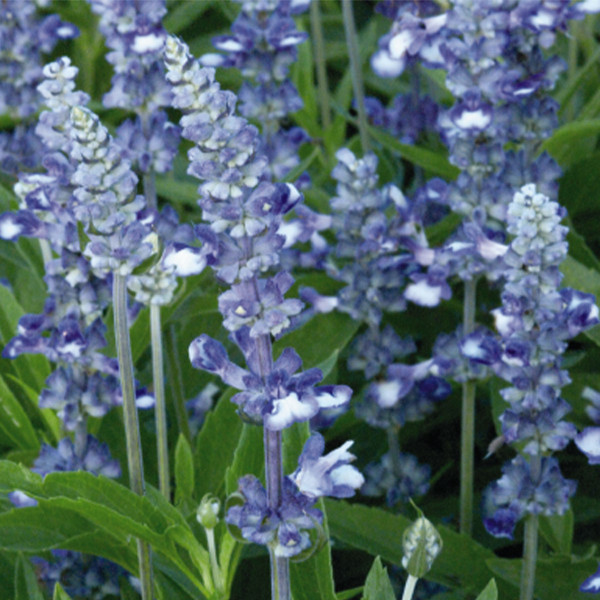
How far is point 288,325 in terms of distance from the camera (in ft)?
4.87

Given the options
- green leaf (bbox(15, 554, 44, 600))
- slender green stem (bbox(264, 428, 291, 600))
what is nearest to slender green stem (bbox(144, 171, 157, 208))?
green leaf (bbox(15, 554, 44, 600))

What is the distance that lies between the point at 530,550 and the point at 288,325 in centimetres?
94

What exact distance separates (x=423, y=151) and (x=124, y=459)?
3.84 feet

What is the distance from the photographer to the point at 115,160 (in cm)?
164

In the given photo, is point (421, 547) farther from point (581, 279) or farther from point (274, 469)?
point (581, 279)

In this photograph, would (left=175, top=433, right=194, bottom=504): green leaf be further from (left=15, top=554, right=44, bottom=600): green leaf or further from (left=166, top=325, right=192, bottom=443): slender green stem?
(left=166, top=325, right=192, bottom=443): slender green stem

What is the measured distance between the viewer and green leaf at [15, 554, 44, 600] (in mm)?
2082

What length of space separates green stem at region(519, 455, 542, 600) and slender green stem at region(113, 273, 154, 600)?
770 mm

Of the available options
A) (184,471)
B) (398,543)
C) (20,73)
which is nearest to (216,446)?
(184,471)

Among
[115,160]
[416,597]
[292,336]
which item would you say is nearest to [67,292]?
[115,160]

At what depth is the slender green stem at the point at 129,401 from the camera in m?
1.72

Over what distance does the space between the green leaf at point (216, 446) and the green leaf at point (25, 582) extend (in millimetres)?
458

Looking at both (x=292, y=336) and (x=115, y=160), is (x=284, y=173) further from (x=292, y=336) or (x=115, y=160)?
(x=115, y=160)

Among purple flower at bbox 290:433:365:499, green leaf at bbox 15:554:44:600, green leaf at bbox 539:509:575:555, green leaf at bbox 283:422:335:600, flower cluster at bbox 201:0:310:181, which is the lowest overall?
green leaf at bbox 539:509:575:555
